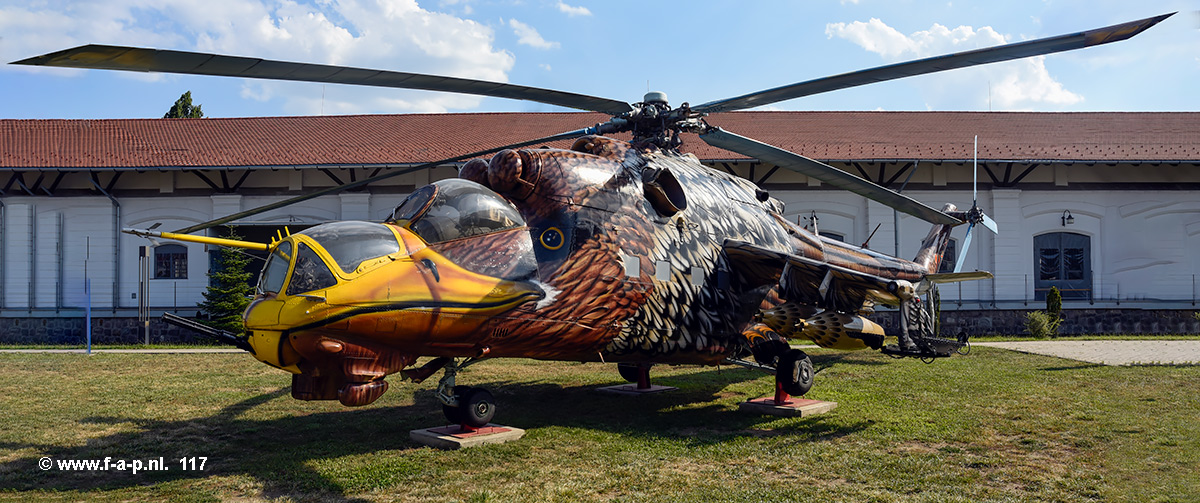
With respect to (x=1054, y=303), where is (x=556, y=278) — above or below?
above

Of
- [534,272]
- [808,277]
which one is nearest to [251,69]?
[534,272]

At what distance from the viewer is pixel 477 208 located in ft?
25.3

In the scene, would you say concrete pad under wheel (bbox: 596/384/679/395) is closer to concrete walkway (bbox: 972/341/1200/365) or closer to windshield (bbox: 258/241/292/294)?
windshield (bbox: 258/241/292/294)

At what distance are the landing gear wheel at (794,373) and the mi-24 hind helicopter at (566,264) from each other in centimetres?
3

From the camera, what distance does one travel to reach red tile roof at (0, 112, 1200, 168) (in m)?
22.9

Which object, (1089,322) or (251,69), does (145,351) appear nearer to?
(251,69)

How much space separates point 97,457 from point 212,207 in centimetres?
1683

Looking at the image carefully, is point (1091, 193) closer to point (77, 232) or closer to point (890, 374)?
point (890, 374)

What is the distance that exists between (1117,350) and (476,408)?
628 inches

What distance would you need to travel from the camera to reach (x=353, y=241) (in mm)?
7000

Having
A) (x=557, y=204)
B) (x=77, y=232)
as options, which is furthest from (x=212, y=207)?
(x=557, y=204)

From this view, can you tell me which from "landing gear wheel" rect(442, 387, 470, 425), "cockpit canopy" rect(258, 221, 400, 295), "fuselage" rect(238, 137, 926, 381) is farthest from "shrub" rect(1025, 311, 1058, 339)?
"cockpit canopy" rect(258, 221, 400, 295)

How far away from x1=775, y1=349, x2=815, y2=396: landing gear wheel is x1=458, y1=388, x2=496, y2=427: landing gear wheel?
3.74 metres

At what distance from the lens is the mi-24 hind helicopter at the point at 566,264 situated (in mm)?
6766
